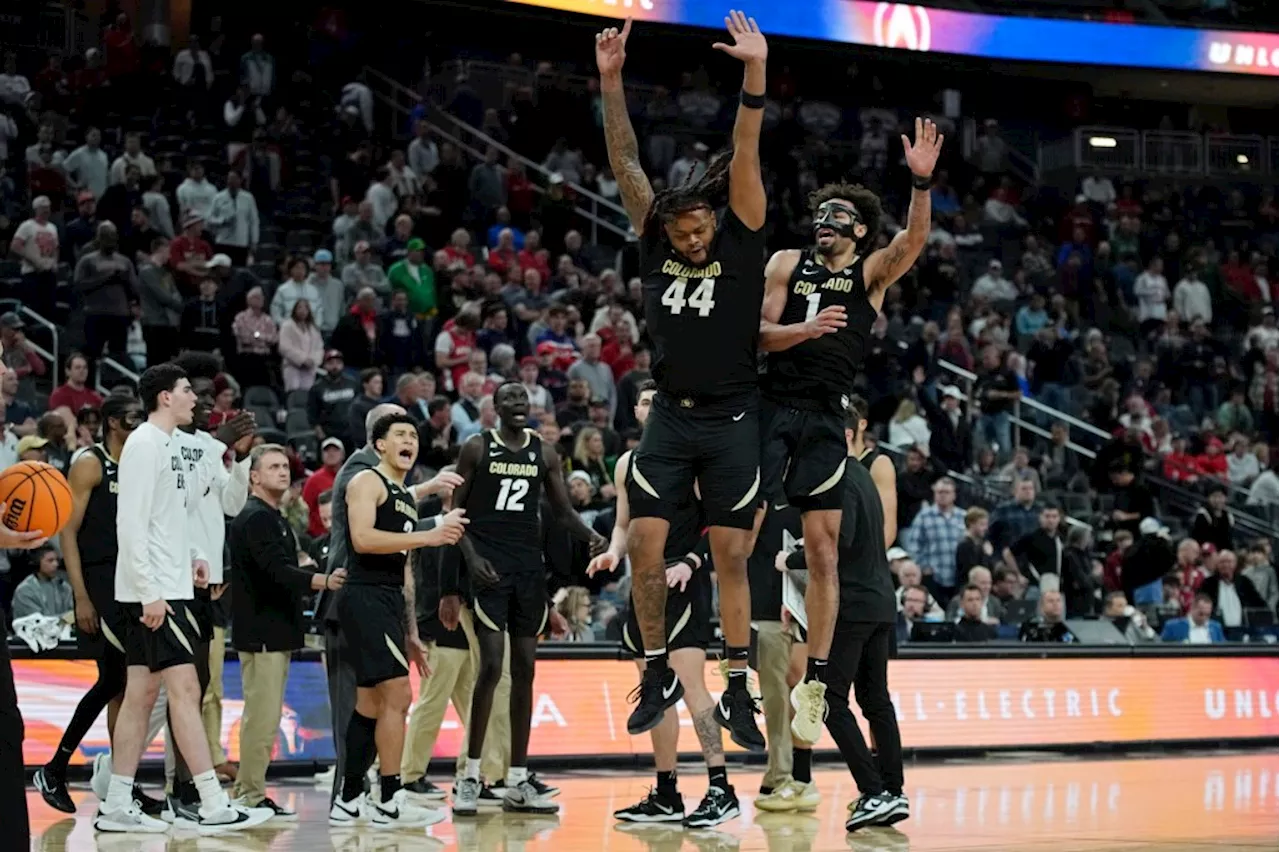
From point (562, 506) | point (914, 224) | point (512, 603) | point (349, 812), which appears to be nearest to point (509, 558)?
point (512, 603)

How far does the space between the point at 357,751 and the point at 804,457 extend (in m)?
2.90

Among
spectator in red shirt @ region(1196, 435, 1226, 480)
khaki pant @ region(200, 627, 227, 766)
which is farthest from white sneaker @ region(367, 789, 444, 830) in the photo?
spectator in red shirt @ region(1196, 435, 1226, 480)

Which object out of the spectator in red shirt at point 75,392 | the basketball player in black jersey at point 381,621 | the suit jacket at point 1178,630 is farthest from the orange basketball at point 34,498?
the suit jacket at point 1178,630

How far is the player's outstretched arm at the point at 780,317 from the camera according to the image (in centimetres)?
866

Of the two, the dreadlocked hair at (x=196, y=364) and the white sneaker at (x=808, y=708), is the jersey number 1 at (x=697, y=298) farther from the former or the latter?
the dreadlocked hair at (x=196, y=364)

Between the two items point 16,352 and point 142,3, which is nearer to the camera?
point 16,352

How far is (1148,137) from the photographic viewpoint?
31.8 m

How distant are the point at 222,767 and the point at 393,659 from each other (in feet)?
9.16

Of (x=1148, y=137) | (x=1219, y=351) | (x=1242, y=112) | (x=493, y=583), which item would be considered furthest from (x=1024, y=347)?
(x=493, y=583)

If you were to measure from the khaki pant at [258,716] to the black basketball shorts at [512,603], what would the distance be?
1.24 metres

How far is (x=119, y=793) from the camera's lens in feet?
31.5

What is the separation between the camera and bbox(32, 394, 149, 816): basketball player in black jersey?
10.3m

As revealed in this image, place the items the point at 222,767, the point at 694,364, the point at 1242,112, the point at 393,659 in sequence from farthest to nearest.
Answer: the point at 1242,112, the point at 222,767, the point at 393,659, the point at 694,364

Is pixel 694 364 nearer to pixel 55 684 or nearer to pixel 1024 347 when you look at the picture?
pixel 55 684
